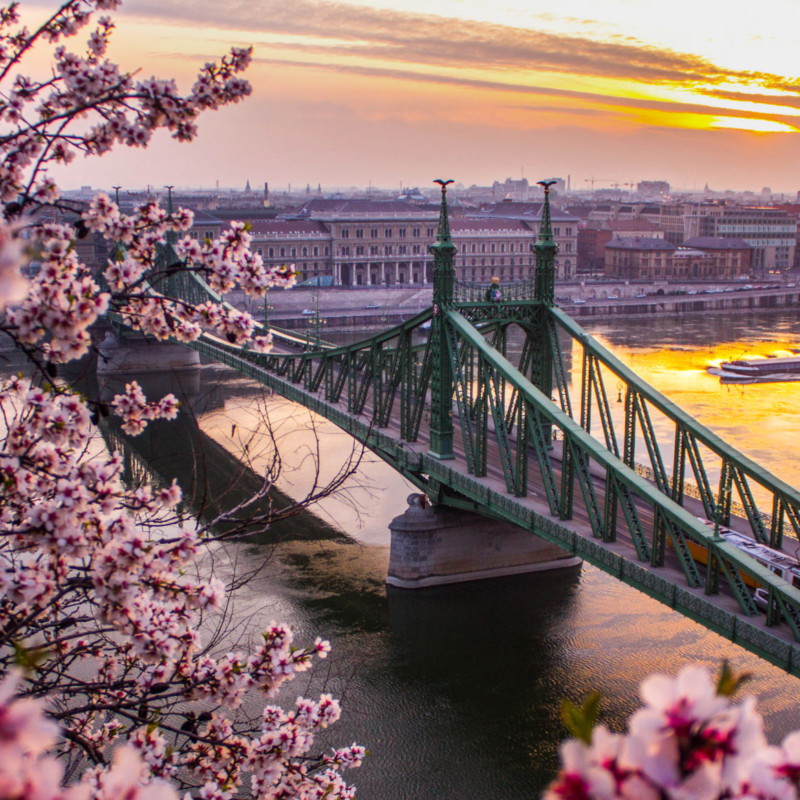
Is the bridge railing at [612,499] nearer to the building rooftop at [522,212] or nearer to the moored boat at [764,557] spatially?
the moored boat at [764,557]

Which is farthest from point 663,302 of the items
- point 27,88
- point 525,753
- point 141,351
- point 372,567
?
point 27,88

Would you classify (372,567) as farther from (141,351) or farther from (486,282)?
(486,282)

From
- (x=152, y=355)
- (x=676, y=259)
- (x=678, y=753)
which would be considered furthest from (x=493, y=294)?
(x=676, y=259)

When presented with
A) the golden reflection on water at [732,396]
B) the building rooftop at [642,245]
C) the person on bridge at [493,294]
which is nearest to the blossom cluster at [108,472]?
the person on bridge at [493,294]

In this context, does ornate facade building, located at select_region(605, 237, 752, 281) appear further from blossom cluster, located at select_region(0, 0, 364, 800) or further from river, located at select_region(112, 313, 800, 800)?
blossom cluster, located at select_region(0, 0, 364, 800)

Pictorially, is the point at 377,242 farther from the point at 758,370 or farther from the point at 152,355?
the point at 758,370

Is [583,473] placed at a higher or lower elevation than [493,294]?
lower
